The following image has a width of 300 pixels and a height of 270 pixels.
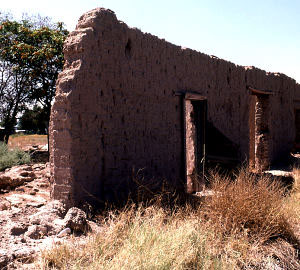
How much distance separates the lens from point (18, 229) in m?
3.81

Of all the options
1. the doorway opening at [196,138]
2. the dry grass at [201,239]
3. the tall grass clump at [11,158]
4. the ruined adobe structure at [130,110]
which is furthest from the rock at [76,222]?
the tall grass clump at [11,158]

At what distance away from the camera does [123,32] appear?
200 inches

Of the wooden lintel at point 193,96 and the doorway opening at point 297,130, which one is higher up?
the wooden lintel at point 193,96

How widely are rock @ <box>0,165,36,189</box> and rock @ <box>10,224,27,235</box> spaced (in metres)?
3.04

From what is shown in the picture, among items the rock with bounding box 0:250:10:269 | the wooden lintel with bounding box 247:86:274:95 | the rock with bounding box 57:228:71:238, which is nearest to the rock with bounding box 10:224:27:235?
the rock with bounding box 57:228:71:238

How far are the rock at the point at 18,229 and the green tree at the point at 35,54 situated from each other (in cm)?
779

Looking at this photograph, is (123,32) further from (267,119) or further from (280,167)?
(280,167)

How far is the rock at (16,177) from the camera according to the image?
6719 millimetres

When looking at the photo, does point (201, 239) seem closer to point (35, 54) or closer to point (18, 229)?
point (18, 229)

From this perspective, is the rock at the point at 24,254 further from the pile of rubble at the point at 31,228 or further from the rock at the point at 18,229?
the rock at the point at 18,229

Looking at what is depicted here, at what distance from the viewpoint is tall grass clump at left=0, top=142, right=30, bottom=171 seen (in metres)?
9.12

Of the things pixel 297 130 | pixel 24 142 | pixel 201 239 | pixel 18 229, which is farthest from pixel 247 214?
pixel 24 142

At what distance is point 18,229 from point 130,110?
2.26 meters

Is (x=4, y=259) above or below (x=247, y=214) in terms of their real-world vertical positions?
below
